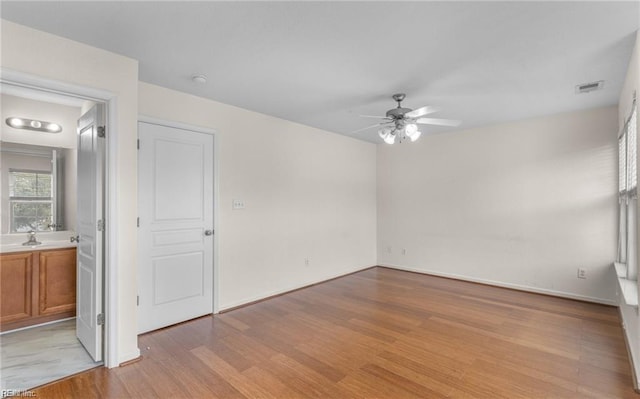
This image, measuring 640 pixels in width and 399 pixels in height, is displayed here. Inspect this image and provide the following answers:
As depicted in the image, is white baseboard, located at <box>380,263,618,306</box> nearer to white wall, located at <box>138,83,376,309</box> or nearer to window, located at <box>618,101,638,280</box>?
window, located at <box>618,101,638,280</box>

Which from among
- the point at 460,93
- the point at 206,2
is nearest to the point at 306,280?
the point at 460,93

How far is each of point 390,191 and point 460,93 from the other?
292 cm

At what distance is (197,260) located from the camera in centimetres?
361

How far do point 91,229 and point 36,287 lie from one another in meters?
1.42

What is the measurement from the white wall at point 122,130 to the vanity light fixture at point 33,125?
196 centimetres

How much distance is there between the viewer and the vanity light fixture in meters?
3.50

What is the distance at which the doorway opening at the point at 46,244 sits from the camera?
103 inches

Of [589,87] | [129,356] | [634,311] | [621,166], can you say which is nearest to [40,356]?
[129,356]

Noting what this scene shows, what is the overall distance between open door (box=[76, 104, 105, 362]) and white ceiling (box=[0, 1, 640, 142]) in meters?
0.74

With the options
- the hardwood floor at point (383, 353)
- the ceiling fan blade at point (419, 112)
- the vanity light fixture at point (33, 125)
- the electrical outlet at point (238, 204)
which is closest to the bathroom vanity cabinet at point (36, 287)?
the hardwood floor at point (383, 353)

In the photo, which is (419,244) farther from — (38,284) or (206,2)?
(38,284)

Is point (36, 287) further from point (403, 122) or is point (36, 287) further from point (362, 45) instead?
point (403, 122)

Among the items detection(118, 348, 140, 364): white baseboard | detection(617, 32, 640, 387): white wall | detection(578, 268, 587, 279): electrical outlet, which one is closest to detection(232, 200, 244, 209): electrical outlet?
detection(118, 348, 140, 364): white baseboard

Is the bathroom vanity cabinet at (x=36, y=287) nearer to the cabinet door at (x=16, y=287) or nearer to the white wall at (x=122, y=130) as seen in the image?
the cabinet door at (x=16, y=287)
